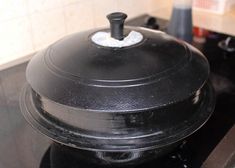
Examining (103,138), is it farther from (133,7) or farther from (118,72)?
(133,7)

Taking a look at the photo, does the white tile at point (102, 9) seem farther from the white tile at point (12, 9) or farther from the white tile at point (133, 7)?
the white tile at point (12, 9)

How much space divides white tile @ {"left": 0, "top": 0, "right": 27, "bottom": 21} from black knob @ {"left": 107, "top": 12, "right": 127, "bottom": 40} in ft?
1.48

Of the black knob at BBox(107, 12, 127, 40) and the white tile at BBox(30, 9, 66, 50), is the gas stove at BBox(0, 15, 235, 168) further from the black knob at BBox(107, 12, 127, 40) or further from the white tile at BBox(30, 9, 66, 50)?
the black knob at BBox(107, 12, 127, 40)

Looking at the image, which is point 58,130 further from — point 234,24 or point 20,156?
point 234,24

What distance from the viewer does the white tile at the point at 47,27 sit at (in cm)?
105

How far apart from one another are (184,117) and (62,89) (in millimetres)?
245

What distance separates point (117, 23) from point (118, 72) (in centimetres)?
12

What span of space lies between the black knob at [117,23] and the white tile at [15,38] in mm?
460

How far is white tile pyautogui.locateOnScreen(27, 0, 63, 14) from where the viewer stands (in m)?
1.02

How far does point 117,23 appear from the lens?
0.65m

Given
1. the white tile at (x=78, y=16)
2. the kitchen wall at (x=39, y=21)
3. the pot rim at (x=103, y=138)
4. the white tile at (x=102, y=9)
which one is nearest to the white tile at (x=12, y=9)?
the kitchen wall at (x=39, y=21)

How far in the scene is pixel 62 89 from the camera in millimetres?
587

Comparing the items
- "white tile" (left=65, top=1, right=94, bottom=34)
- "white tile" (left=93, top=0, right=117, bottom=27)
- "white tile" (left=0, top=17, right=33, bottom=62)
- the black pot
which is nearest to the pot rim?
the black pot

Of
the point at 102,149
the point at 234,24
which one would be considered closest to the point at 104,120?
the point at 102,149
